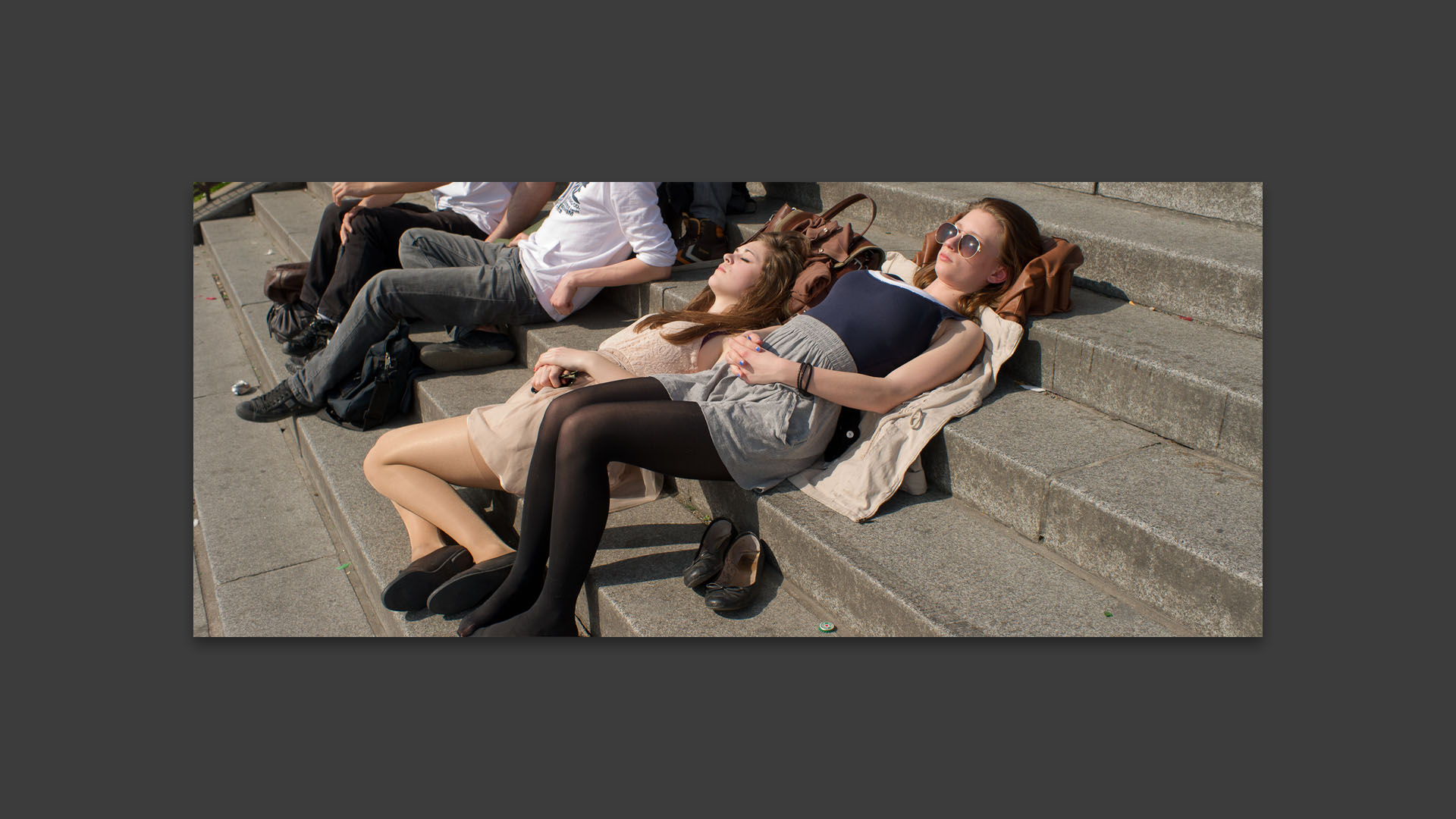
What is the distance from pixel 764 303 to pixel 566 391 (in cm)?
82

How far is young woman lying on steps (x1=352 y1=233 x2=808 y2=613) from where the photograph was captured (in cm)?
326

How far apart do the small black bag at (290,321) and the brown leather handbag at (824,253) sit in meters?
2.84

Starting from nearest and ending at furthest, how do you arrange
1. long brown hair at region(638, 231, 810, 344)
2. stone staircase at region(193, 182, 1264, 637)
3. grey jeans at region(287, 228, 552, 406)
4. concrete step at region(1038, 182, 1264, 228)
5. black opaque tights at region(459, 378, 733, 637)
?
stone staircase at region(193, 182, 1264, 637), black opaque tights at region(459, 378, 733, 637), long brown hair at region(638, 231, 810, 344), concrete step at region(1038, 182, 1264, 228), grey jeans at region(287, 228, 552, 406)

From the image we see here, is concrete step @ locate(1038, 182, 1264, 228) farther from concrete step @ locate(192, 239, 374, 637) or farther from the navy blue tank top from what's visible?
concrete step @ locate(192, 239, 374, 637)

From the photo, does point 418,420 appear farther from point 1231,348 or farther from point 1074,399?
point 1231,348

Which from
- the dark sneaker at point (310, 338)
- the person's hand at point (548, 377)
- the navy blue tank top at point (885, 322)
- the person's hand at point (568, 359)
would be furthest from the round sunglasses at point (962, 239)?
the dark sneaker at point (310, 338)

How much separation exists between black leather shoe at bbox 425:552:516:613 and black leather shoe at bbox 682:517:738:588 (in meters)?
0.57

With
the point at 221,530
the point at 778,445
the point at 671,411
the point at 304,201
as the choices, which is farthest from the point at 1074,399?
the point at 304,201

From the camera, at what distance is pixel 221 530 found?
411 centimetres

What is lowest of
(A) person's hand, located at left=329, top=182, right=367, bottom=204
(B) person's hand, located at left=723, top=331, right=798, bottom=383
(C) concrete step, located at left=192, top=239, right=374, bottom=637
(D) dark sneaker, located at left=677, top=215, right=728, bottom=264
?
(C) concrete step, located at left=192, top=239, right=374, bottom=637

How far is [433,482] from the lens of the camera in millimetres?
3541

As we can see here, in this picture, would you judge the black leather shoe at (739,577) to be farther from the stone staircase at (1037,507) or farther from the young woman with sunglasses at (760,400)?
the young woman with sunglasses at (760,400)

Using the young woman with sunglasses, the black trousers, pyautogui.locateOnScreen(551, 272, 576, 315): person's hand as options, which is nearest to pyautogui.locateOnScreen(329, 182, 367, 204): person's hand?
the black trousers

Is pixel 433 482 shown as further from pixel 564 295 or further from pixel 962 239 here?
pixel 962 239
